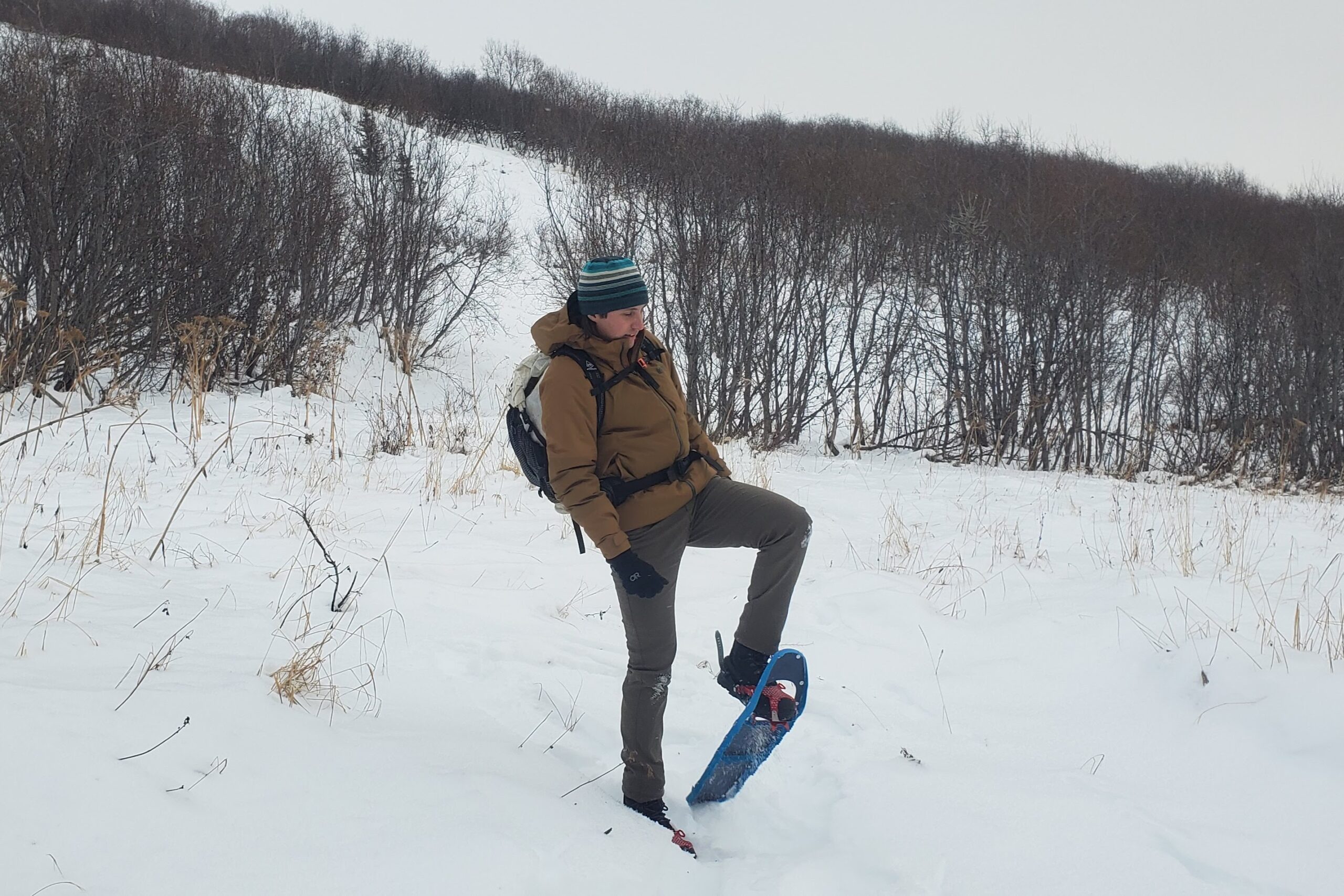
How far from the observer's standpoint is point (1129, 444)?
19.5 meters

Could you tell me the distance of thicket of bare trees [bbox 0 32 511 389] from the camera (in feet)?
33.9

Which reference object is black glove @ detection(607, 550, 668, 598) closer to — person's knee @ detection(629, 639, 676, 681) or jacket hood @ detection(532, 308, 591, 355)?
person's knee @ detection(629, 639, 676, 681)

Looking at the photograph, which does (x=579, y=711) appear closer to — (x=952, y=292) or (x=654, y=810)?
(x=654, y=810)

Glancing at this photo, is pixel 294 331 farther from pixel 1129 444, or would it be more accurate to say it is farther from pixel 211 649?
pixel 1129 444

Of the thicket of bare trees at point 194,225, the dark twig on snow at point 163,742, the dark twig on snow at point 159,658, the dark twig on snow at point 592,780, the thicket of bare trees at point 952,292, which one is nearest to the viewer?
the dark twig on snow at point 163,742

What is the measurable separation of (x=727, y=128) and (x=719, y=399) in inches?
243

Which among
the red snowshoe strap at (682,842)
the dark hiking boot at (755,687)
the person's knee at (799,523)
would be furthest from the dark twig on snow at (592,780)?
the person's knee at (799,523)

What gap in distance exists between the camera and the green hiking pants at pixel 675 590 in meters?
2.60

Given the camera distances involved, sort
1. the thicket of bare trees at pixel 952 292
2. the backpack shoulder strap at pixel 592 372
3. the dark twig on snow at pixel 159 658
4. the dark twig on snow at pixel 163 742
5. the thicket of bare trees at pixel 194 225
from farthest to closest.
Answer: the thicket of bare trees at pixel 952 292 → the thicket of bare trees at pixel 194 225 → the backpack shoulder strap at pixel 592 372 → the dark twig on snow at pixel 159 658 → the dark twig on snow at pixel 163 742

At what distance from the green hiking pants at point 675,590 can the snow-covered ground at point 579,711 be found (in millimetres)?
222

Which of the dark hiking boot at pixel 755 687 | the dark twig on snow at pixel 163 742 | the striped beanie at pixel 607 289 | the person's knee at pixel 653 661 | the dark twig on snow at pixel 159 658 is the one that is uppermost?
the striped beanie at pixel 607 289

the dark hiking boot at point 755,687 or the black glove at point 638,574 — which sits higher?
the black glove at point 638,574

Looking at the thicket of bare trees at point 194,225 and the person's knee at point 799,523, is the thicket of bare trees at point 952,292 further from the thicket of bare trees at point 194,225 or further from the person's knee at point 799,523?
the person's knee at point 799,523

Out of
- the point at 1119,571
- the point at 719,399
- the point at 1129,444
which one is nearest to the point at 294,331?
the point at 719,399
